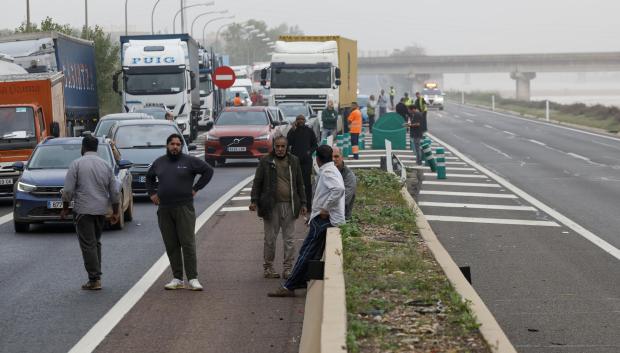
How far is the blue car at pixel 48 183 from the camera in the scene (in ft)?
63.7

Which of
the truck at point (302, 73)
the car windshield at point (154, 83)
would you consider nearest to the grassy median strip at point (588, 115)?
the truck at point (302, 73)

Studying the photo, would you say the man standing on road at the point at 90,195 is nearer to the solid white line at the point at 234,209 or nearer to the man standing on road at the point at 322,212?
the man standing on road at the point at 322,212

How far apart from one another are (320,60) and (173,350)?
38242mm

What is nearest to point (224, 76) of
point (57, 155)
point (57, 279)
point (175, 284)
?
point (57, 155)

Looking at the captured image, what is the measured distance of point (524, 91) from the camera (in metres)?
143

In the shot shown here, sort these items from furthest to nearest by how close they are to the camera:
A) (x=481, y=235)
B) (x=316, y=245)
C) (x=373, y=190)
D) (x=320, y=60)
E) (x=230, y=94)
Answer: (x=230, y=94) → (x=320, y=60) → (x=373, y=190) → (x=481, y=235) → (x=316, y=245)

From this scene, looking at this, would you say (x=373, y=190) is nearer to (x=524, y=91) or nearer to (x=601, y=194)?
(x=601, y=194)

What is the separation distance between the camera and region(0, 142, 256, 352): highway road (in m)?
11.0

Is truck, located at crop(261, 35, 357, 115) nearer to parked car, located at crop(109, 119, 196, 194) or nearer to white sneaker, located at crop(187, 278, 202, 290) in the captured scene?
parked car, located at crop(109, 119, 196, 194)

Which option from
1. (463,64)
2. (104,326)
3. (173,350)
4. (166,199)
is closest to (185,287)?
(166,199)

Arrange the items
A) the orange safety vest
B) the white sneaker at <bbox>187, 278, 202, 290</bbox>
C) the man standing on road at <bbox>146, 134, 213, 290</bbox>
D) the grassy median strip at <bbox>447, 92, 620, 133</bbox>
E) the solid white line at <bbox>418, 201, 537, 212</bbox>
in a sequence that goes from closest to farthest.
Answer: the white sneaker at <bbox>187, 278, 202, 290</bbox> < the man standing on road at <bbox>146, 134, 213, 290</bbox> < the solid white line at <bbox>418, 201, 537, 212</bbox> < the orange safety vest < the grassy median strip at <bbox>447, 92, 620, 133</bbox>

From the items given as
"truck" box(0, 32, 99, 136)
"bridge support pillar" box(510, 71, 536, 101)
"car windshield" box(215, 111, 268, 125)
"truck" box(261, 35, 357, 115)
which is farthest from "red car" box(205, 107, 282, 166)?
"bridge support pillar" box(510, 71, 536, 101)

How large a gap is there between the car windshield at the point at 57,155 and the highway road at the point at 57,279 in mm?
1026

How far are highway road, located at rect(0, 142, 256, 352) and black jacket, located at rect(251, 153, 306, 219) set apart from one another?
1.66 meters
